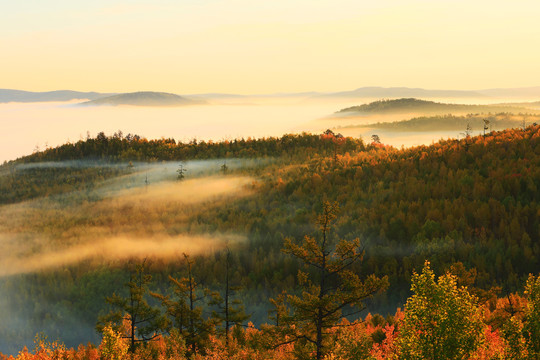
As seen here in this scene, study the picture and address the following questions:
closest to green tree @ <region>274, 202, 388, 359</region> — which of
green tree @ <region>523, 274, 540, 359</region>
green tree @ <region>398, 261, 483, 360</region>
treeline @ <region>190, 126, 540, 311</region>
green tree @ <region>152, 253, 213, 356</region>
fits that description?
green tree @ <region>398, 261, 483, 360</region>

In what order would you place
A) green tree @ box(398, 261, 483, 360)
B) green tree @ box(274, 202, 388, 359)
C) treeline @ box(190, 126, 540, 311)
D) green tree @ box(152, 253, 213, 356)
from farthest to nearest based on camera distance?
treeline @ box(190, 126, 540, 311)
green tree @ box(152, 253, 213, 356)
green tree @ box(274, 202, 388, 359)
green tree @ box(398, 261, 483, 360)

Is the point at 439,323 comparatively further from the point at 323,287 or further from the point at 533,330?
the point at 323,287

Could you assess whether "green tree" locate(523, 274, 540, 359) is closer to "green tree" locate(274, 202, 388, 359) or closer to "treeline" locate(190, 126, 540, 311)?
"green tree" locate(274, 202, 388, 359)

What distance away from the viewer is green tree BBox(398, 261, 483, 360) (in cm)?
2664

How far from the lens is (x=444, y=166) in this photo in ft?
545

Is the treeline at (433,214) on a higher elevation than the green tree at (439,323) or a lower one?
lower

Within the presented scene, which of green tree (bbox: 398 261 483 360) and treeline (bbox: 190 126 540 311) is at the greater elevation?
green tree (bbox: 398 261 483 360)

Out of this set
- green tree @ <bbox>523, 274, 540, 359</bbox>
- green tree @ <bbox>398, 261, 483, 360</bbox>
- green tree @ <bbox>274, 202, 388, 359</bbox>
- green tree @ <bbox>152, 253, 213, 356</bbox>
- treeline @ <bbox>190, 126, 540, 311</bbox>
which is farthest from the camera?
treeline @ <bbox>190, 126, 540, 311</bbox>

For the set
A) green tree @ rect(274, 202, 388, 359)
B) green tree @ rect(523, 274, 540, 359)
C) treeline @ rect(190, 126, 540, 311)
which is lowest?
treeline @ rect(190, 126, 540, 311)

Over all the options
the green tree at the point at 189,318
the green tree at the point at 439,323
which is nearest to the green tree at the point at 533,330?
the green tree at the point at 439,323

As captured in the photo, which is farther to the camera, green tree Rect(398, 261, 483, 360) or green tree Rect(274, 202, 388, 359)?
green tree Rect(274, 202, 388, 359)

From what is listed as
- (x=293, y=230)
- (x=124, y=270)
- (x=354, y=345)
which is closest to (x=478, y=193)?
(x=293, y=230)

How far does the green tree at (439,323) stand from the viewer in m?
26.6

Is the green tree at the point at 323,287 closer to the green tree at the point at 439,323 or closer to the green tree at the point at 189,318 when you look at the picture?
the green tree at the point at 439,323
